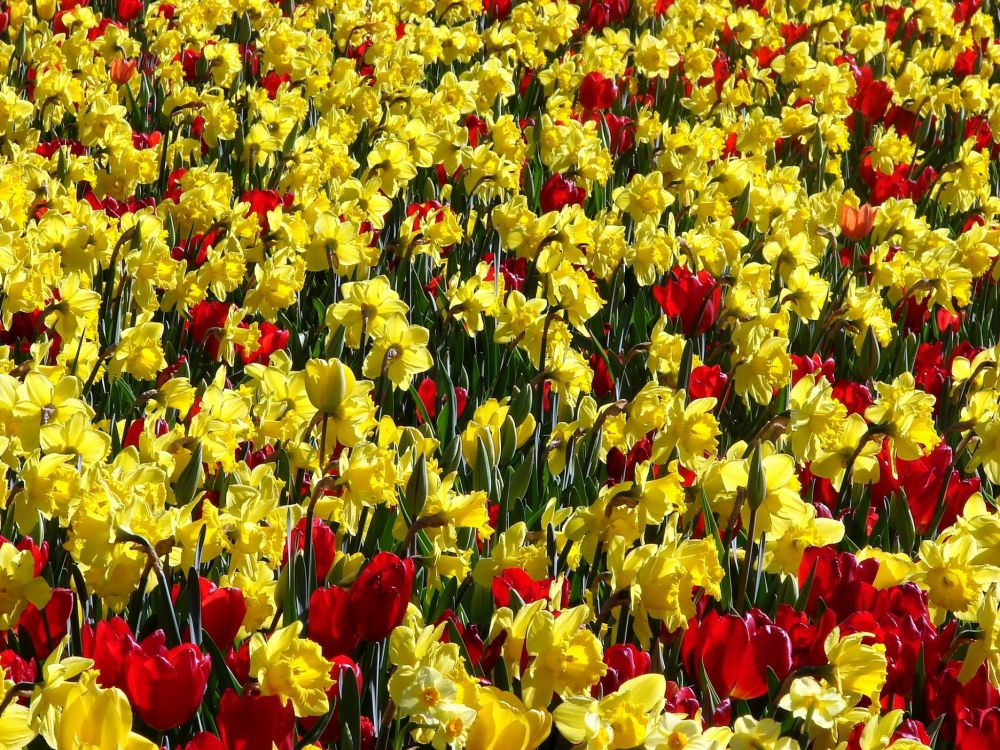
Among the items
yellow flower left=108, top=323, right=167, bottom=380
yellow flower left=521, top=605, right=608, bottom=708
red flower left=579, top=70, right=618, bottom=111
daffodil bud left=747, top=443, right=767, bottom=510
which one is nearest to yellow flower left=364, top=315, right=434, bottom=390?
yellow flower left=108, top=323, right=167, bottom=380

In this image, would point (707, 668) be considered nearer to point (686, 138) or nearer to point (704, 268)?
point (704, 268)

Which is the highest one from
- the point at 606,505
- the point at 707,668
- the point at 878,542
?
the point at 606,505

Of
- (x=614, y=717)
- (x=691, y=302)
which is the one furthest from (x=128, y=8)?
(x=614, y=717)

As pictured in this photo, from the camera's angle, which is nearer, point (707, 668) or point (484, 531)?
point (707, 668)

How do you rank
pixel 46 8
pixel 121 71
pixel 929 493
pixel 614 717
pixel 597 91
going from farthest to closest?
pixel 46 8, pixel 597 91, pixel 121 71, pixel 929 493, pixel 614 717

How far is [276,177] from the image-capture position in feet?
13.2

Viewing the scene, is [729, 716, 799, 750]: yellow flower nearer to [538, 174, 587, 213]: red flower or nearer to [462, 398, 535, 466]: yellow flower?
[462, 398, 535, 466]: yellow flower

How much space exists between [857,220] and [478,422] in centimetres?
205

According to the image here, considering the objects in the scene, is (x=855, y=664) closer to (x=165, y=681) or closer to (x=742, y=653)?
(x=742, y=653)

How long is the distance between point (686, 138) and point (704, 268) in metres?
0.68

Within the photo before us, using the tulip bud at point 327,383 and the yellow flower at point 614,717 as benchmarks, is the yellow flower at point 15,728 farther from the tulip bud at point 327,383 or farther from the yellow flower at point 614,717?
the tulip bud at point 327,383

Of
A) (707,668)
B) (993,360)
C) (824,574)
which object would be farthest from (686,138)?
(707,668)

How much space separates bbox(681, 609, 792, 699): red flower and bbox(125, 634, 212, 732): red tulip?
0.70m

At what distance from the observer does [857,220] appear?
158 inches
